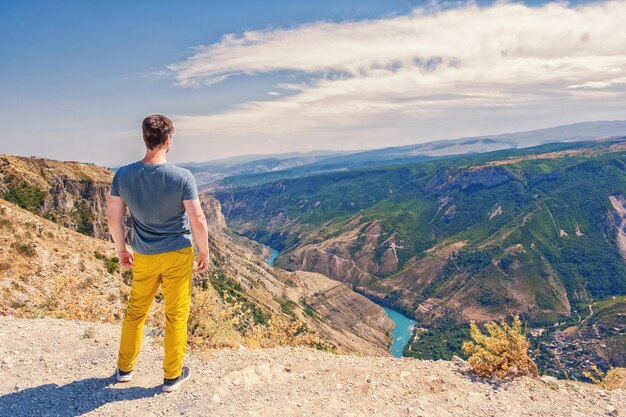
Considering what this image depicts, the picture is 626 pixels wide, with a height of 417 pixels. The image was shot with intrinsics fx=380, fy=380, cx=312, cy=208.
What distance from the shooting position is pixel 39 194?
203 ft

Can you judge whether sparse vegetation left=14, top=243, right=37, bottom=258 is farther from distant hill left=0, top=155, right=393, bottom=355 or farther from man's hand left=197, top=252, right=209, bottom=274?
man's hand left=197, top=252, right=209, bottom=274

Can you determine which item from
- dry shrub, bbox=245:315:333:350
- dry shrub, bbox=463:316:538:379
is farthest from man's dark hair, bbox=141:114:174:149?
dry shrub, bbox=463:316:538:379

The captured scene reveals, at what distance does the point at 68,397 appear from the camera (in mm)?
6719

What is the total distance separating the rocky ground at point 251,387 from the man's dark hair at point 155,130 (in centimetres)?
455

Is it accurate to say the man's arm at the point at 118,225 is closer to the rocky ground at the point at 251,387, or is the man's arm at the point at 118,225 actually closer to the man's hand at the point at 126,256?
the man's hand at the point at 126,256

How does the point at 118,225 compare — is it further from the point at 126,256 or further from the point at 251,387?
the point at 251,387

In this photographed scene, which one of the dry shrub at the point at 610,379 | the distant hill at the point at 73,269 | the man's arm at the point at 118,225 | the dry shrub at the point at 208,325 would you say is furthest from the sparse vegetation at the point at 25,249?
the dry shrub at the point at 610,379

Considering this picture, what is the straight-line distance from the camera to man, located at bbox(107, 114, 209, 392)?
6.52 metres

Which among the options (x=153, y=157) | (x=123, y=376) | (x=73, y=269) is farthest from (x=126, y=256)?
(x=73, y=269)

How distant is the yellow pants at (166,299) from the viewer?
686cm

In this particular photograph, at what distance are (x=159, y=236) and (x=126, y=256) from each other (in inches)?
40.7

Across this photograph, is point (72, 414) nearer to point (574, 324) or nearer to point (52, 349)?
point (52, 349)

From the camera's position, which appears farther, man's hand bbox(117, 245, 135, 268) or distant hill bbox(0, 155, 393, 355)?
distant hill bbox(0, 155, 393, 355)

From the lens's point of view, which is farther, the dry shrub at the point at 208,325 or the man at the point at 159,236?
the dry shrub at the point at 208,325
